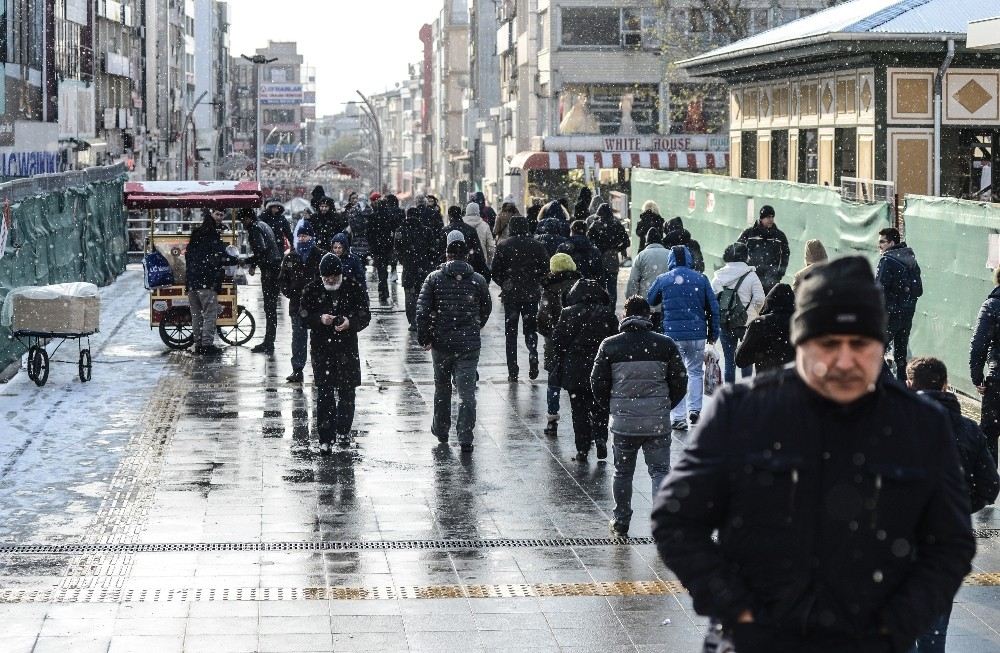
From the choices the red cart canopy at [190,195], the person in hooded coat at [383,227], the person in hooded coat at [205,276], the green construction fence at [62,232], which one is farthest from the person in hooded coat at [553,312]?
the person in hooded coat at [383,227]

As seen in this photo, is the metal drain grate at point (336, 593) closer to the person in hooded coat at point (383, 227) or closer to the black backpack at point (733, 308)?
the black backpack at point (733, 308)

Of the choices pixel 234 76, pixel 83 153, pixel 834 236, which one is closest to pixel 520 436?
pixel 834 236

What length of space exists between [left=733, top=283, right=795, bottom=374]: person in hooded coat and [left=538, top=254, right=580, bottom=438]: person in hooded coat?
3083mm

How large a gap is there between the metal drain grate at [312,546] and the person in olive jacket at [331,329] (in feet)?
10.8

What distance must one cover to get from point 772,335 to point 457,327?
3.19 m

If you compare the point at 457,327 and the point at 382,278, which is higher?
the point at 457,327

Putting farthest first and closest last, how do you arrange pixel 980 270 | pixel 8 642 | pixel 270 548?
1. pixel 980 270
2. pixel 270 548
3. pixel 8 642

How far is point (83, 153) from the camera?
60125 millimetres

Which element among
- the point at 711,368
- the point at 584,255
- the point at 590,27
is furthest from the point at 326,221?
the point at 590,27

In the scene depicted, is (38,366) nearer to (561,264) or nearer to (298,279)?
(298,279)

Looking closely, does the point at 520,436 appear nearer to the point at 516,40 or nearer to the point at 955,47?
the point at 955,47

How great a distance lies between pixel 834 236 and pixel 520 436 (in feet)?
25.1

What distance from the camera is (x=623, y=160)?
46.9 meters

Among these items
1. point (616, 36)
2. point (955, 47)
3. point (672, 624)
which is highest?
point (616, 36)
